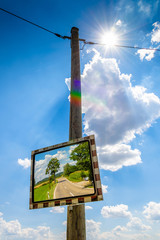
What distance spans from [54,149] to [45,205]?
0.97 metres

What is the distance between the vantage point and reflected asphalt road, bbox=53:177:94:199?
2395 mm

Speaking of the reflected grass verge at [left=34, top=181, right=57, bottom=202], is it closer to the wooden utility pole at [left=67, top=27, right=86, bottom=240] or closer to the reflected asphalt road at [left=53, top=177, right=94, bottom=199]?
the reflected asphalt road at [left=53, top=177, right=94, bottom=199]

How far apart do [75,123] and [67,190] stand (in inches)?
57.1

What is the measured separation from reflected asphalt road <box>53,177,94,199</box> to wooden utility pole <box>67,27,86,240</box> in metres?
0.29

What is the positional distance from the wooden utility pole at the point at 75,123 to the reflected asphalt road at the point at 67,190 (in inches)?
11.4

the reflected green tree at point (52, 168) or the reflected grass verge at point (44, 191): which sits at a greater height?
the reflected green tree at point (52, 168)

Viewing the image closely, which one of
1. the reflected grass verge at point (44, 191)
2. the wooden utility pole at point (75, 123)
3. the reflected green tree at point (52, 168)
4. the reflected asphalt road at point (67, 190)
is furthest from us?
the reflected green tree at point (52, 168)

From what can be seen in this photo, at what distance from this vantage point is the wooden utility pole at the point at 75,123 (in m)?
2.50

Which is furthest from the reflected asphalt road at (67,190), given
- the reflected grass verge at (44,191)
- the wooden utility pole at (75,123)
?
the wooden utility pole at (75,123)

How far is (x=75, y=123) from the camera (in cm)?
350

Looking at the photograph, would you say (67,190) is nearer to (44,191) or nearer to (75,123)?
(44,191)

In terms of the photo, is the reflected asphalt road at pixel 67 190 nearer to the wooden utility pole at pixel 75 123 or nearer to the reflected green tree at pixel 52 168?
the reflected green tree at pixel 52 168

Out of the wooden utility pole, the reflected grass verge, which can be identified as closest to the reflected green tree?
the reflected grass verge

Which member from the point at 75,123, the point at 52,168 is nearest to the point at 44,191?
the point at 52,168
